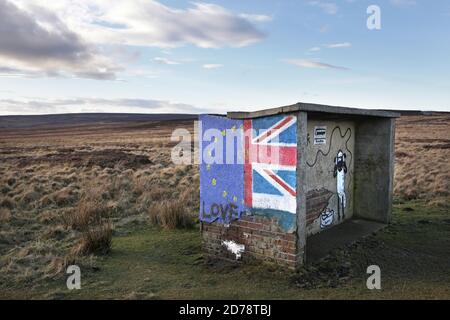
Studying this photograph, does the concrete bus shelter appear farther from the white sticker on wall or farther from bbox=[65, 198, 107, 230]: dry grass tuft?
bbox=[65, 198, 107, 230]: dry grass tuft

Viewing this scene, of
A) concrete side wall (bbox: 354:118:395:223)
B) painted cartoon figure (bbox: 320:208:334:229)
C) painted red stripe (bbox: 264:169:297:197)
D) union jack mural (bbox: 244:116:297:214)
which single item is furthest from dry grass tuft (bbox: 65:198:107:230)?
concrete side wall (bbox: 354:118:395:223)

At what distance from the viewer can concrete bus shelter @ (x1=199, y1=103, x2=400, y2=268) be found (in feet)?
17.0

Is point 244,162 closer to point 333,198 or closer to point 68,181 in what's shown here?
point 333,198

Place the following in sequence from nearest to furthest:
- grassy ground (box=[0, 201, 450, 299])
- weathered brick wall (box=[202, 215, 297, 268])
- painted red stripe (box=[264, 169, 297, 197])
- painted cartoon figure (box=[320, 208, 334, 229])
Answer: grassy ground (box=[0, 201, 450, 299]) → painted red stripe (box=[264, 169, 297, 197]) → weathered brick wall (box=[202, 215, 297, 268]) → painted cartoon figure (box=[320, 208, 334, 229])

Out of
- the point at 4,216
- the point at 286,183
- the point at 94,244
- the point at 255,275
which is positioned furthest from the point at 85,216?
the point at 286,183

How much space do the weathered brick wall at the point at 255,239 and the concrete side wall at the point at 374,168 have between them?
3648mm

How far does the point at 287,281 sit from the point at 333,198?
3124 millimetres

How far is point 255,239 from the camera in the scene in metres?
5.64

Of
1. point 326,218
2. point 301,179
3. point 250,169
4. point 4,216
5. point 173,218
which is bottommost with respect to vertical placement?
point 4,216

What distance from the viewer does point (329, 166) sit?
7418 mm

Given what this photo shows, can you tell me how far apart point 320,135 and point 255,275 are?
3.06 metres

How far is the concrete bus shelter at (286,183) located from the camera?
5.19 meters

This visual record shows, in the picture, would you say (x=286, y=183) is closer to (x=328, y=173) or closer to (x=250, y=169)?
(x=250, y=169)
